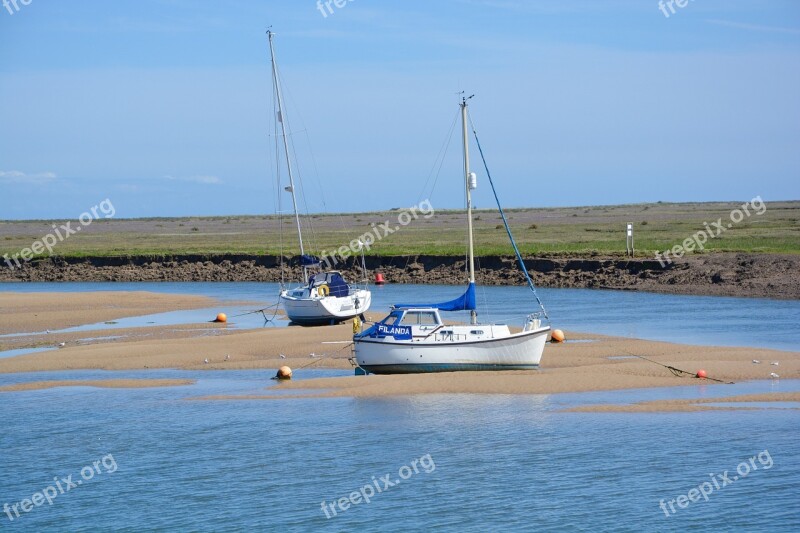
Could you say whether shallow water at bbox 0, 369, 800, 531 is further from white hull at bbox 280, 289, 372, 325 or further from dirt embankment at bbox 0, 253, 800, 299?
dirt embankment at bbox 0, 253, 800, 299

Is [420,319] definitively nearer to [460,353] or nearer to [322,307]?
[460,353]

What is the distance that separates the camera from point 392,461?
76.9 ft

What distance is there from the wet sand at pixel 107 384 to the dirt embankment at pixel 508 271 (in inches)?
1300

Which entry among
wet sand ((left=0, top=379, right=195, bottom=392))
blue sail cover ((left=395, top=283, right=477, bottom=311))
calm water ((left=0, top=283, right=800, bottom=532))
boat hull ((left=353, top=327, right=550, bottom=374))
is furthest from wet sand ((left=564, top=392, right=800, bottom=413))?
wet sand ((left=0, top=379, right=195, bottom=392))

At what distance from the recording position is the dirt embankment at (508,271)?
57.0m

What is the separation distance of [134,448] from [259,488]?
4994 millimetres

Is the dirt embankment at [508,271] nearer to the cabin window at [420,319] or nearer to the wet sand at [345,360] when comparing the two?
the wet sand at [345,360]

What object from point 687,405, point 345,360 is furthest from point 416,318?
point 687,405

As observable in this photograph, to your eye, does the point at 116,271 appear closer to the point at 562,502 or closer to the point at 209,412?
the point at 209,412

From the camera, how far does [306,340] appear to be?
43500 millimetres

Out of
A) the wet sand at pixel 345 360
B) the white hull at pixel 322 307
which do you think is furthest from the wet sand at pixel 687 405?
the white hull at pixel 322 307

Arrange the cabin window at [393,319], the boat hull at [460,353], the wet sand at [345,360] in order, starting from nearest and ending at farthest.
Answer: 1. the wet sand at [345,360]
2. the boat hull at [460,353]
3. the cabin window at [393,319]

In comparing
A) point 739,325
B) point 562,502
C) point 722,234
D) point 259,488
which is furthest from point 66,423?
point 722,234

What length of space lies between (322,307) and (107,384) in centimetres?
1604
